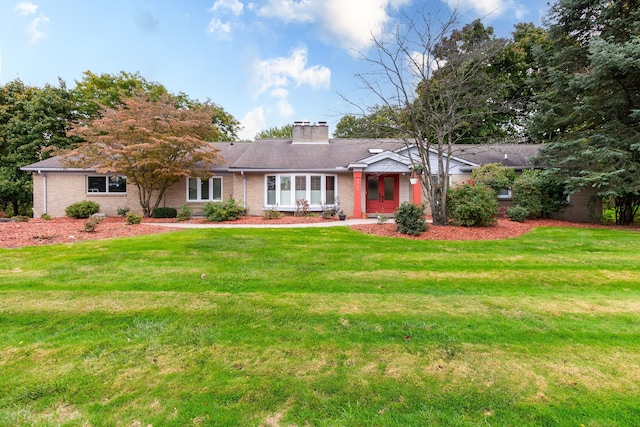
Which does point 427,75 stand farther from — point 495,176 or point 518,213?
point 518,213

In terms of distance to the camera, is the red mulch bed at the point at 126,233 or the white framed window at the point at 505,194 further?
the white framed window at the point at 505,194

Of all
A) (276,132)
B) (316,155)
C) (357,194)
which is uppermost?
(276,132)

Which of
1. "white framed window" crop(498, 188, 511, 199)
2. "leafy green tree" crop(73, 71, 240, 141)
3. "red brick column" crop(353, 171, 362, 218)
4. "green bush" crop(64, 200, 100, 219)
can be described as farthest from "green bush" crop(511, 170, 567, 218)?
"leafy green tree" crop(73, 71, 240, 141)

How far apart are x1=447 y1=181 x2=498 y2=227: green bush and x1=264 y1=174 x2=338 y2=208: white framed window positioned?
6.67 metres

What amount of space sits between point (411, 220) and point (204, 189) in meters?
12.5

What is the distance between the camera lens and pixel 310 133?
19.7 meters

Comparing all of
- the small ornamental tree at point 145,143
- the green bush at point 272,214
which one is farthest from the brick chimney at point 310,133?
the green bush at point 272,214

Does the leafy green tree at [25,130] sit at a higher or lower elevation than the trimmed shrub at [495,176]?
higher

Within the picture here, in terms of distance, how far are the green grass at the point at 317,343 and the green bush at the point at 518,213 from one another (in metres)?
7.22

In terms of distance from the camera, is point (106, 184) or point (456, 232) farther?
point (106, 184)

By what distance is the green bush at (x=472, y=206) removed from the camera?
10445 millimetres

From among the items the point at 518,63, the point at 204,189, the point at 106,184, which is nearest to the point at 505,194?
the point at 518,63

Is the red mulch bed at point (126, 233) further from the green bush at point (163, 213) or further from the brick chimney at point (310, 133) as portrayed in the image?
the brick chimney at point (310, 133)

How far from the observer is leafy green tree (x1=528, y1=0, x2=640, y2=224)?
11344 mm
